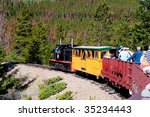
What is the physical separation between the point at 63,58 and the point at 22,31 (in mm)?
40795

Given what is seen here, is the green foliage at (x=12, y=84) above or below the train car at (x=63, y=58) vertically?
below

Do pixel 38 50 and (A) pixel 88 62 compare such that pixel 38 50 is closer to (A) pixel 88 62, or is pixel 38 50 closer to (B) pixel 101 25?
(B) pixel 101 25

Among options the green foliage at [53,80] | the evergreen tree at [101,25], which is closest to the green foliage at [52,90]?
the green foliage at [53,80]

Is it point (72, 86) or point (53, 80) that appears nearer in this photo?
point (72, 86)

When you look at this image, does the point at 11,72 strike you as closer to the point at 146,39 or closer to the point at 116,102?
the point at 146,39

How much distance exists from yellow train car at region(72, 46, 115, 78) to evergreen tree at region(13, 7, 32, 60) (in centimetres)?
4310

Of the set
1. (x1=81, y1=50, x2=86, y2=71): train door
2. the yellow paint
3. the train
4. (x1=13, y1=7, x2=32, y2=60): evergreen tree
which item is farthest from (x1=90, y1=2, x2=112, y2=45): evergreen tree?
(x1=81, y1=50, x2=86, y2=71): train door

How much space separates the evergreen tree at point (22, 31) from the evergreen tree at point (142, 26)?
32.7m

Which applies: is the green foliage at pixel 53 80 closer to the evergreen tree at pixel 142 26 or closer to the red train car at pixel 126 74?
the red train car at pixel 126 74

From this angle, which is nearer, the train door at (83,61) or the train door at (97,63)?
the train door at (97,63)

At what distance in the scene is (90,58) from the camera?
26828 mm

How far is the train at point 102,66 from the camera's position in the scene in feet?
47.9

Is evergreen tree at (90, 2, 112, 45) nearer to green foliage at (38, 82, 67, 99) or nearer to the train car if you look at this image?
the train car

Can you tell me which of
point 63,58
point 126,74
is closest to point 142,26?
point 63,58
